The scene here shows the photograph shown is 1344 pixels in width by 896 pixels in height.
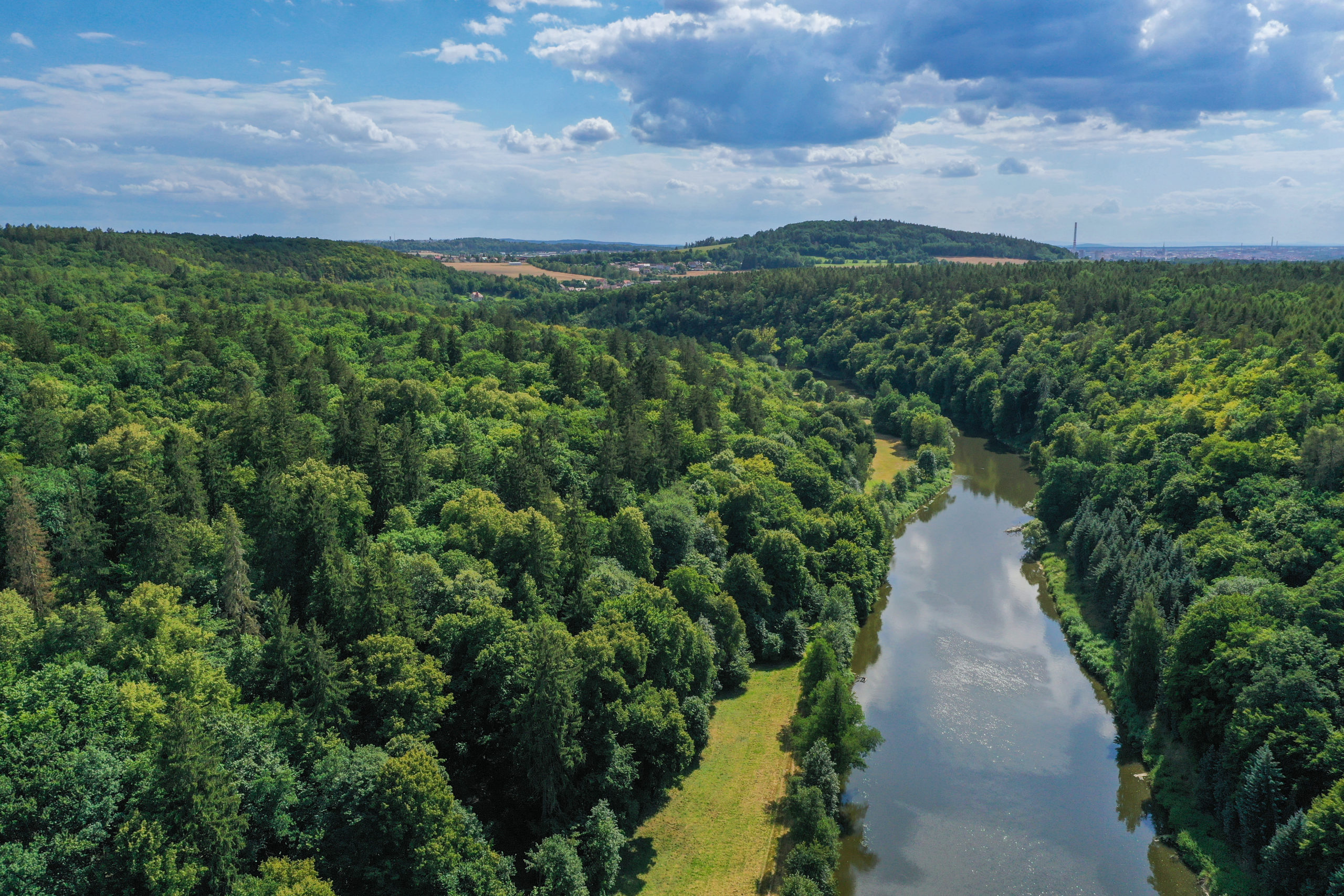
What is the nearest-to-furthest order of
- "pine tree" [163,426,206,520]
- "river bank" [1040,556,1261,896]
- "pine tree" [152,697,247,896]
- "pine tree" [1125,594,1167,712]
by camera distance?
"pine tree" [152,697,247,896]
"river bank" [1040,556,1261,896]
"pine tree" [163,426,206,520]
"pine tree" [1125,594,1167,712]

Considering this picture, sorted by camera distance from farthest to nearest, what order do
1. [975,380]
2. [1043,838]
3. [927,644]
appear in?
[975,380], [927,644], [1043,838]

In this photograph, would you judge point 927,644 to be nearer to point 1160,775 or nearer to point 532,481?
point 1160,775

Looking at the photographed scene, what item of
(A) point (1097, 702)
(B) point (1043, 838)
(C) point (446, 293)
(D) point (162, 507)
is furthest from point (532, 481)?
(C) point (446, 293)

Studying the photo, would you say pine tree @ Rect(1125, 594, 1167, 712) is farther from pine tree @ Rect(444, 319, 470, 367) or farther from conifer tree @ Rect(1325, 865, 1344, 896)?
pine tree @ Rect(444, 319, 470, 367)

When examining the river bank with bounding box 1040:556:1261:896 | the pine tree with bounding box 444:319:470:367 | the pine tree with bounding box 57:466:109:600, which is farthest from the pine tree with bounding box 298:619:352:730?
the pine tree with bounding box 444:319:470:367

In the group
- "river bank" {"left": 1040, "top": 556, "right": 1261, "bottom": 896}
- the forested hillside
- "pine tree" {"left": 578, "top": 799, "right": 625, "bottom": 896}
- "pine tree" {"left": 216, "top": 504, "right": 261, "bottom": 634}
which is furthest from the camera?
"pine tree" {"left": 216, "top": 504, "right": 261, "bottom": 634}

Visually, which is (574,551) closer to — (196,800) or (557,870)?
(557,870)
